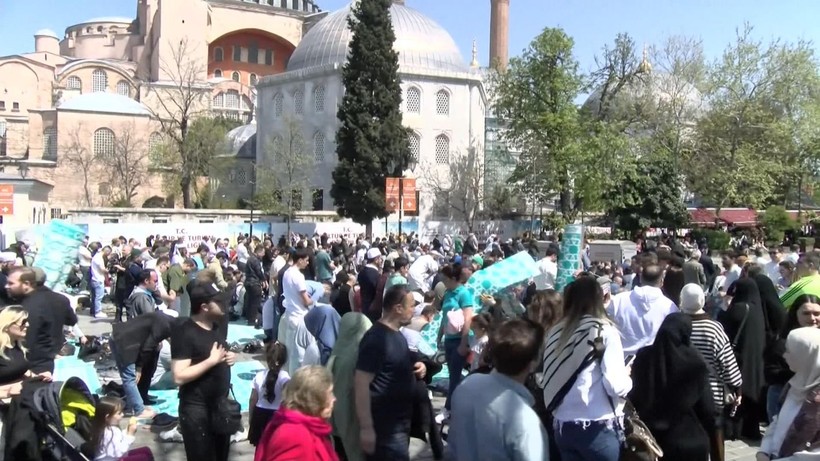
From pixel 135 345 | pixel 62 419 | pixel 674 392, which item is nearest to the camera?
pixel 674 392

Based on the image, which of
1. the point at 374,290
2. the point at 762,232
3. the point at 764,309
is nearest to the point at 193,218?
the point at 762,232

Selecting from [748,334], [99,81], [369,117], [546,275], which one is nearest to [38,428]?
[748,334]

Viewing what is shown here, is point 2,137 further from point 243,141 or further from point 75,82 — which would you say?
point 243,141

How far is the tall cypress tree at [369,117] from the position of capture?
36844 mm

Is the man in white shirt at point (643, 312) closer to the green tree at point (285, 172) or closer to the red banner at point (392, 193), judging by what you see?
the red banner at point (392, 193)

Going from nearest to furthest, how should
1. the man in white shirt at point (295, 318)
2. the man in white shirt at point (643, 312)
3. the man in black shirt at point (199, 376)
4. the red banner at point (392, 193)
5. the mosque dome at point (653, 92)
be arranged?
the man in black shirt at point (199, 376) → the man in white shirt at point (643, 312) → the man in white shirt at point (295, 318) → the red banner at point (392, 193) → the mosque dome at point (653, 92)

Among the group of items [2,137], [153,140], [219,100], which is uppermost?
[219,100]

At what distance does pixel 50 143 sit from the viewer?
57750 millimetres

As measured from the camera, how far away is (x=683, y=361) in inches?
172

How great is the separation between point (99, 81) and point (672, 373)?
74279 millimetres

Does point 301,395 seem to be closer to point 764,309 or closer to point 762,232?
point 764,309

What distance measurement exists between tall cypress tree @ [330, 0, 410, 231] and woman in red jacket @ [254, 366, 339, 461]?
3344 cm

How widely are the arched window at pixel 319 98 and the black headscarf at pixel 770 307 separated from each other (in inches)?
1723

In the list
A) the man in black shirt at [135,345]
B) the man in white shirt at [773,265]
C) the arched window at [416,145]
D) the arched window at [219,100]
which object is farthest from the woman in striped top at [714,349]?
the arched window at [219,100]
